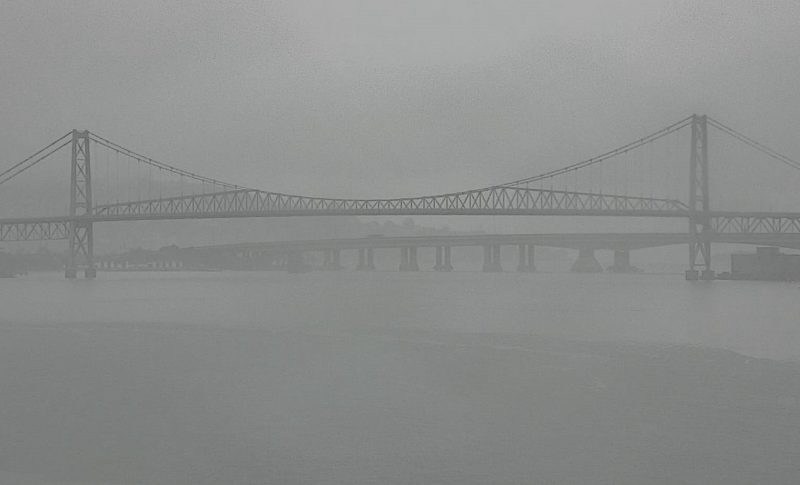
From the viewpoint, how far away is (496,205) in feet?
222

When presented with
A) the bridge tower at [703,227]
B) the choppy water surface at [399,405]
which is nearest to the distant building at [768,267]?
the bridge tower at [703,227]

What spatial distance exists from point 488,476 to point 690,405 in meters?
4.06

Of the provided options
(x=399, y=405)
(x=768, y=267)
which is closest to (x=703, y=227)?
(x=768, y=267)

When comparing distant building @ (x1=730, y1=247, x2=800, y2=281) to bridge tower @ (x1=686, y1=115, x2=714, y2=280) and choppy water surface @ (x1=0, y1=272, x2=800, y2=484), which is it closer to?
bridge tower @ (x1=686, y1=115, x2=714, y2=280)

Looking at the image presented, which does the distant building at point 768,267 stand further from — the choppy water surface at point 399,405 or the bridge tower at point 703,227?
the choppy water surface at point 399,405

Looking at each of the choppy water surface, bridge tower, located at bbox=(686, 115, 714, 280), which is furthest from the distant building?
the choppy water surface

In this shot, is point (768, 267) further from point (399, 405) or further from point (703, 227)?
point (399, 405)

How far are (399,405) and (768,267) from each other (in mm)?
65885

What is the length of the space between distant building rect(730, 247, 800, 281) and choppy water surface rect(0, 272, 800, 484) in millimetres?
51221

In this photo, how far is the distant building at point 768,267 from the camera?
6688 centimetres

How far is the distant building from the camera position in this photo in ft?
219

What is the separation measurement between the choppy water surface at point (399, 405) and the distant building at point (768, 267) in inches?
2017

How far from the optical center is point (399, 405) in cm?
1021

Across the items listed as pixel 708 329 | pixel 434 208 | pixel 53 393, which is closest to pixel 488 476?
pixel 53 393
